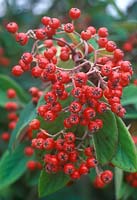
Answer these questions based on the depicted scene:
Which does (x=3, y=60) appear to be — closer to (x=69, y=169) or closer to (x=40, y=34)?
(x=40, y=34)

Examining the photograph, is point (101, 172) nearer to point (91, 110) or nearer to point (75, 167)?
point (75, 167)

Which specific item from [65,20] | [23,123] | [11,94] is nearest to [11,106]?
[11,94]

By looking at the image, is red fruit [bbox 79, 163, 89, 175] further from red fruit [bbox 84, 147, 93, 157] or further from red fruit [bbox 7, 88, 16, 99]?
red fruit [bbox 7, 88, 16, 99]

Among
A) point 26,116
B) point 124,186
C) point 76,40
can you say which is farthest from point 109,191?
point 76,40

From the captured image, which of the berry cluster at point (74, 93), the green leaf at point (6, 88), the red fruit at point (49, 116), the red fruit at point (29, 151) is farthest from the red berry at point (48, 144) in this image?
the green leaf at point (6, 88)

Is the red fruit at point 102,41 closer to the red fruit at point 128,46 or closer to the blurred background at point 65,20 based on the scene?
the blurred background at point 65,20
